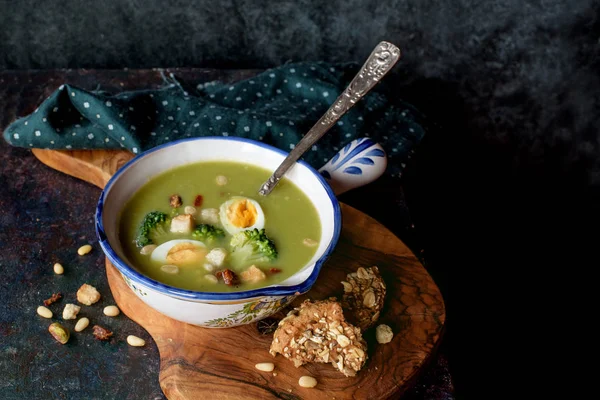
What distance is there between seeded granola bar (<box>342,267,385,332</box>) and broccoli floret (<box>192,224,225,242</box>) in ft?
1.40

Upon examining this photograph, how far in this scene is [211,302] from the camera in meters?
1.63

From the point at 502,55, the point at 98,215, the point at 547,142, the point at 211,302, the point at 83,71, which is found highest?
the point at 502,55

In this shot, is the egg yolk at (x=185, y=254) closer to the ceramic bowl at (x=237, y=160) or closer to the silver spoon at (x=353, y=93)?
the ceramic bowl at (x=237, y=160)

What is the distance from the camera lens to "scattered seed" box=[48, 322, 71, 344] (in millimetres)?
1918

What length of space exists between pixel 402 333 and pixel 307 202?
20.0 inches

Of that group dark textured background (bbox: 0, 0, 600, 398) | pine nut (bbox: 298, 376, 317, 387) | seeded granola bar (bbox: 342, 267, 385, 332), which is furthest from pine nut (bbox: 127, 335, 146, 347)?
dark textured background (bbox: 0, 0, 600, 398)

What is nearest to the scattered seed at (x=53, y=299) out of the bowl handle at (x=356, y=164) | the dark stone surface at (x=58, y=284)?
the dark stone surface at (x=58, y=284)

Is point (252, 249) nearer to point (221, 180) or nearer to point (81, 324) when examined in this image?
point (221, 180)

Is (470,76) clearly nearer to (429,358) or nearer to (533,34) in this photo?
(533,34)

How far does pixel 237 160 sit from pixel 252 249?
44 centimetres

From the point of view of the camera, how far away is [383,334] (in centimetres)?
187

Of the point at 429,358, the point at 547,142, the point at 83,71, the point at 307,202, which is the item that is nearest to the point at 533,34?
the point at 547,142

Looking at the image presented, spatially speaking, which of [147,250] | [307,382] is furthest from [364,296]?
[147,250]

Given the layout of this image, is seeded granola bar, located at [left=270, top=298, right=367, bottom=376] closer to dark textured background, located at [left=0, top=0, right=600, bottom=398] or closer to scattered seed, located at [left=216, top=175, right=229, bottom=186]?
scattered seed, located at [left=216, top=175, right=229, bottom=186]
